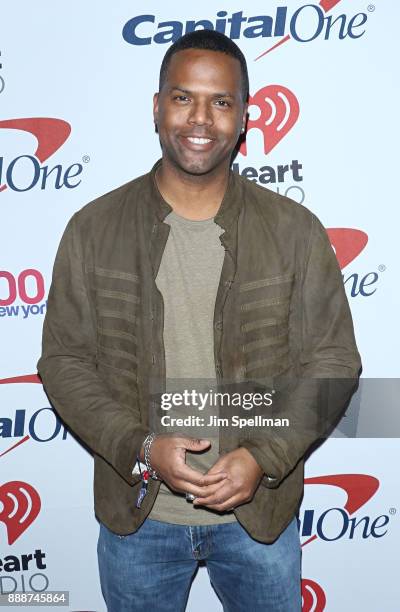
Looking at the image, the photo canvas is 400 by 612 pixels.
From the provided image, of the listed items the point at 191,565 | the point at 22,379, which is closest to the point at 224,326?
the point at 191,565

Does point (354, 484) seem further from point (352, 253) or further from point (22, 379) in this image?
point (22, 379)

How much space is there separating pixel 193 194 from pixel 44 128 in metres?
0.78

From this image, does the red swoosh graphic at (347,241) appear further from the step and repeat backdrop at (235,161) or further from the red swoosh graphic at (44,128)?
the red swoosh graphic at (44,128)

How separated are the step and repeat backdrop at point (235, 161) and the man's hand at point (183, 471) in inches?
39.4

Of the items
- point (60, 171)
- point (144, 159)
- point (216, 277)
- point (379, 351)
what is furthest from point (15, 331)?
point (379, 351)

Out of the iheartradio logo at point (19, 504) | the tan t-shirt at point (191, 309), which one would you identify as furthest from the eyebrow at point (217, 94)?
the iheartradio logo at point (19, 504)

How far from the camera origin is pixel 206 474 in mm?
1822

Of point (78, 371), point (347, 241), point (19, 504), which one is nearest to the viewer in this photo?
point (78, 371)

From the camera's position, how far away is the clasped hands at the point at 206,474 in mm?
1803

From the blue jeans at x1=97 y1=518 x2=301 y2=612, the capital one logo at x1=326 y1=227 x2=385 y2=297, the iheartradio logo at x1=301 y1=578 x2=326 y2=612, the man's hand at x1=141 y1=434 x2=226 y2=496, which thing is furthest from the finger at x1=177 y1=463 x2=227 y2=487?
the iheartradio logo at x1=301 y1=578 x2=326 y2=612

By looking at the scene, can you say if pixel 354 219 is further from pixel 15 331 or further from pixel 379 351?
pixel 15 331

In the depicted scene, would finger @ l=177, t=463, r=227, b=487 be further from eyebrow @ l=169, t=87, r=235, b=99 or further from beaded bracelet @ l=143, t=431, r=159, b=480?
eyebrow @ l=169, t=87, r=235, b=99

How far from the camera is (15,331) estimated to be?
8.73 feet

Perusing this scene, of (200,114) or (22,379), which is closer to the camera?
(200,114)
